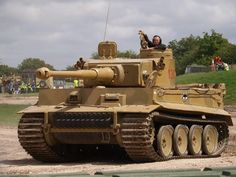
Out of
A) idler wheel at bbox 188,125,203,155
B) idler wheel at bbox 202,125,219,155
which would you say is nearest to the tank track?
idler wheel at bbox 188,125,203,155

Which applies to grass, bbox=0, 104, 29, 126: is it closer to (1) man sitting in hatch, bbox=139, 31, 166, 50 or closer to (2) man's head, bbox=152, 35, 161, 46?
(1) man sitting in hatch, bbox=139, 31, 166, 50

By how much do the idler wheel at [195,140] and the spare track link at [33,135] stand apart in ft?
10.9

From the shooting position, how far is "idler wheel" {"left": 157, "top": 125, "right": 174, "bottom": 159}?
15.1m

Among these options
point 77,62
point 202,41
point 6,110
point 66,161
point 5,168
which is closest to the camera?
point 5,168

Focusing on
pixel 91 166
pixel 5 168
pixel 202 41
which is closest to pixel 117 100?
pixel 91 166

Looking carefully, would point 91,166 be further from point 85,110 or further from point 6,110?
point 6,110

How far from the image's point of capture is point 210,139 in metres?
17.8

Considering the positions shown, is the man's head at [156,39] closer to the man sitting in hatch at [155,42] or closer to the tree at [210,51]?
the man sitting in hatch at [155,42]

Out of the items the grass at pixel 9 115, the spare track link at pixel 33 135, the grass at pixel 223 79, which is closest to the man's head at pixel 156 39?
the spare track link at pixel 33 135

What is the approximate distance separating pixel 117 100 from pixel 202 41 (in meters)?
79.9

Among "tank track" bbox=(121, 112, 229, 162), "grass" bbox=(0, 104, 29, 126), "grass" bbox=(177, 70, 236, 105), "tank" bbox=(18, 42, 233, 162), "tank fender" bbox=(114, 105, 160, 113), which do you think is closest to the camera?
"tank track" bbox=(121, 112, 229, 162)

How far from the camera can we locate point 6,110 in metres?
36.6

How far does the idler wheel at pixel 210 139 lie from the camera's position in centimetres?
1732

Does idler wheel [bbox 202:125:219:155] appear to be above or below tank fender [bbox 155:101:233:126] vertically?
below
